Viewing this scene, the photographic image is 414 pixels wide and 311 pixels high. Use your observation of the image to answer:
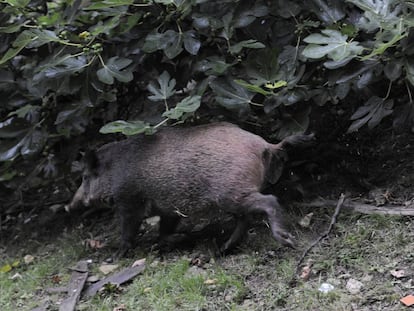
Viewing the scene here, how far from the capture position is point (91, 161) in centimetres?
448

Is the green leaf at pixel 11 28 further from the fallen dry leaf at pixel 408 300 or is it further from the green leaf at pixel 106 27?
the fallen dry leaf at pixel 408 300

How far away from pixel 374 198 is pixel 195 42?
4.78ft

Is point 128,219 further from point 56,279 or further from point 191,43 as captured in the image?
point 191,43

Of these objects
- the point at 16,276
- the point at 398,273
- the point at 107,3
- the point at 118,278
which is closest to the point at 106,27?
the point at 107,3

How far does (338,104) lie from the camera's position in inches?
179

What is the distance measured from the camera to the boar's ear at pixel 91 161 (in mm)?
4469

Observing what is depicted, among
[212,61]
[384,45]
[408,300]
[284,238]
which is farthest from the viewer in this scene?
[212,61]

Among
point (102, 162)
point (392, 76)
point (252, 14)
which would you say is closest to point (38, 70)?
point (102, 162)

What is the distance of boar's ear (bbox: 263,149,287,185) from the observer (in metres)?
4.03

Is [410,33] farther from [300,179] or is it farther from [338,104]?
[300,179]

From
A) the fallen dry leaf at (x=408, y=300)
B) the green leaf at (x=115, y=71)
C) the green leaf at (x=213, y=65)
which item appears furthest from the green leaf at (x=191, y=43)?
the fallen dry leaf at (x=408, y=300)

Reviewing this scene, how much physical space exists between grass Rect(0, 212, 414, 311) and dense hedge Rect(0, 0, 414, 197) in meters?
0.66

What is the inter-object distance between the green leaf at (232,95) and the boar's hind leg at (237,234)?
0.67 metres

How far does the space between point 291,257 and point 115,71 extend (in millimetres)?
1547
